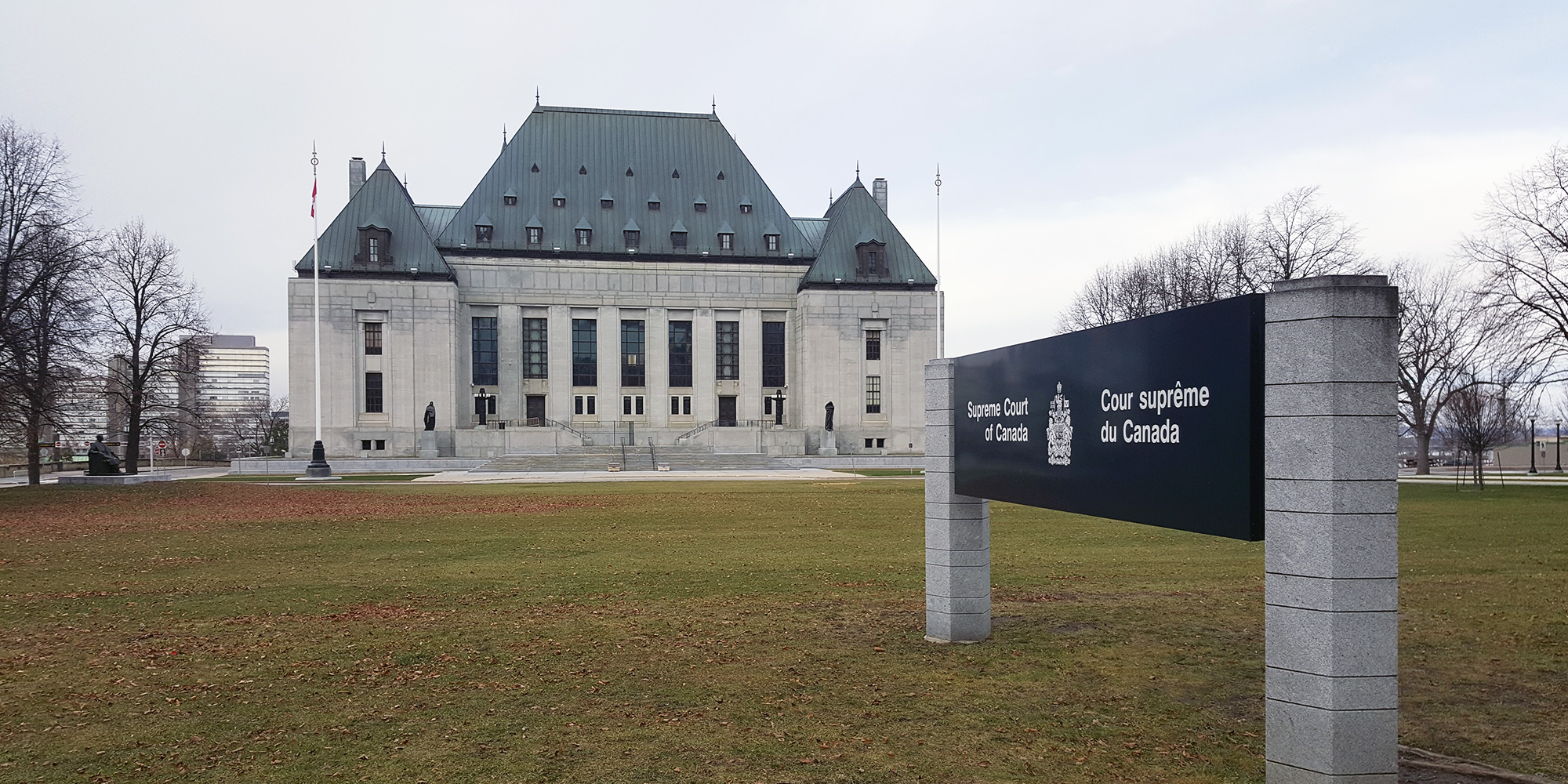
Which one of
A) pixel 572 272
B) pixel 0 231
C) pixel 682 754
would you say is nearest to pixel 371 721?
pixel 682 754

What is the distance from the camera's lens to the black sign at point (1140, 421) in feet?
19.6

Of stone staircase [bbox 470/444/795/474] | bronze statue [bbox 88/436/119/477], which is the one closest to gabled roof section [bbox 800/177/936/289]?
stone staircase [bbox 470/444/795/474]

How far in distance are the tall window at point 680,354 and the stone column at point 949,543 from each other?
227 ft

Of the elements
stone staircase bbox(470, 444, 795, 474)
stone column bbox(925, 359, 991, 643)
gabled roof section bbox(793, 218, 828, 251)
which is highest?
gabled roof section bbox(793, 218, 828, 251)

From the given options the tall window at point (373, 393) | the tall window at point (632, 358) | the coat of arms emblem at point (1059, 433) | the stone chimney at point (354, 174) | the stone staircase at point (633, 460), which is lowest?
the stone staircase at point (633, 460)

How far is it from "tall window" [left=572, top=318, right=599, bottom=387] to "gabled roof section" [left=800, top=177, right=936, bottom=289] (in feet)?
55.9

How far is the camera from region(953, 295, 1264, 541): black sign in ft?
19.6

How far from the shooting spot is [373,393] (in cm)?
7256

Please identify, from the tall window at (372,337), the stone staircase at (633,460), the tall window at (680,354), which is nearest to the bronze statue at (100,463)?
the stone staircase at (633,460)

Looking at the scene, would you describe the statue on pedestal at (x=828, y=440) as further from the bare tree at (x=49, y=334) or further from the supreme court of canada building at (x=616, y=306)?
the bare tree at (x=49, y=334)

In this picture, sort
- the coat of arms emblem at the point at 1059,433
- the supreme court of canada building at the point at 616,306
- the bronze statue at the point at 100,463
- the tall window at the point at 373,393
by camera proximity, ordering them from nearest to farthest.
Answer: the coat of arms emblem at the point at 1059,433
the bronze statue at the point at 100,463
the supreme court of canada building at the point at 616,306
the tall window at the point at 373,393

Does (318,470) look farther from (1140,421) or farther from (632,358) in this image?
(1140,421)

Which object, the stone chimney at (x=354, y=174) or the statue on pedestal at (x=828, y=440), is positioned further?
the stone chimney at (x=354, y=174)

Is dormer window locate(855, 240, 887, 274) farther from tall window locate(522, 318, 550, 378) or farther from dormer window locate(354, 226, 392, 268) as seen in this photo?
dormer window locate(354, 226, 392, 268)
